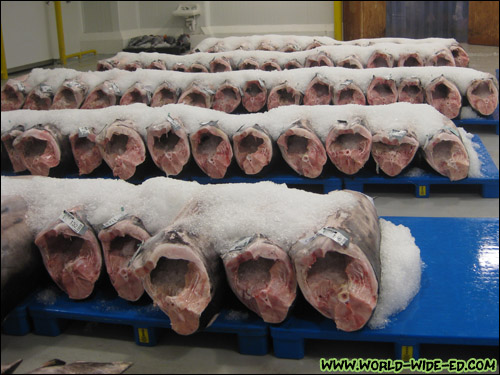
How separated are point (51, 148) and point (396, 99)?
13.0ft

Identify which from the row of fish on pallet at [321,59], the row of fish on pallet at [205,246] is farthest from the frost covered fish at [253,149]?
the row of fish on pallet at [321,59]

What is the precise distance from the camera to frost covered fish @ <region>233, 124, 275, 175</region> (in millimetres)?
5289

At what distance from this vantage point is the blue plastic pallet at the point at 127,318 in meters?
3.21

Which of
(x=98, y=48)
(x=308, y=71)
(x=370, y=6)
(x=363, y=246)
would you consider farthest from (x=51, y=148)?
(x=370, y=6)

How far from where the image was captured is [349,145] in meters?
5.28

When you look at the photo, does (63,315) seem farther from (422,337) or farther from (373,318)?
(422,337)

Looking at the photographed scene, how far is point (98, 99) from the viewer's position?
764cm

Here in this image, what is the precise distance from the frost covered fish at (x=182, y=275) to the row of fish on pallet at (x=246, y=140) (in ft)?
7.48

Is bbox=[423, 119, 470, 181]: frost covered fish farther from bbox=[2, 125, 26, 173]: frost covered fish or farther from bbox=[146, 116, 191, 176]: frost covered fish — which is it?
bbox=[2, 125, 26, 173]: frost covered fish

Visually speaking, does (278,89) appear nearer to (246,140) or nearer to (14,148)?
(246,140)

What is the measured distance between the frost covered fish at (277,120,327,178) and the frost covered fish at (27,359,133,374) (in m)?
2.77

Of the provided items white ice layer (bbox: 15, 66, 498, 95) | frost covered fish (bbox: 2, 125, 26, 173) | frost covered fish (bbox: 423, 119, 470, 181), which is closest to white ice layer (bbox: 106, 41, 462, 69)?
white ice layer (bbox: 15, 66, 498, 95)

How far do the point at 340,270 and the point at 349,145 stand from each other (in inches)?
92.1

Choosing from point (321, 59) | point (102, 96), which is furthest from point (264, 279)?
point (321, 59)
